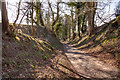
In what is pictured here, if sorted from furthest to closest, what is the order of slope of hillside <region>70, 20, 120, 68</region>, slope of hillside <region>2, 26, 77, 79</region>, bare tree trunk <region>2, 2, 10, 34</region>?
slope of hillside <region>70, 20, 120, 68</region>, bare tree trunk <region>2, 2, 10, 34</region>, slope of hillside <region>2, 26, 77, 79</region>

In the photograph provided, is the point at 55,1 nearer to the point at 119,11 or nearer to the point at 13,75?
the point at 119,11

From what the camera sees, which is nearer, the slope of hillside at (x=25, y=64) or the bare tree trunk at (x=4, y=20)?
the slope of hillside at (x=25, y=64)

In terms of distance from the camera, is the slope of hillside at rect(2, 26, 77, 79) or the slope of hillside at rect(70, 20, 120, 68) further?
the slope of hillside at rect(70, 20, 120, 68)

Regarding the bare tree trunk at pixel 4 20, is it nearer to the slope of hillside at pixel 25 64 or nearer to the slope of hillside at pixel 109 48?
the slope of hillside at pixel 25 64

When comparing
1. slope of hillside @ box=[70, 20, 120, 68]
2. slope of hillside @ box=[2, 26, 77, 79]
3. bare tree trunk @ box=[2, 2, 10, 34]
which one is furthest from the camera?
slope of hillside @ box=[70, 20, 120, 68]

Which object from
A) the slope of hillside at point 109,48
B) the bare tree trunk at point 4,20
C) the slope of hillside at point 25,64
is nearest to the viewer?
the slope of hillside at point 25,64

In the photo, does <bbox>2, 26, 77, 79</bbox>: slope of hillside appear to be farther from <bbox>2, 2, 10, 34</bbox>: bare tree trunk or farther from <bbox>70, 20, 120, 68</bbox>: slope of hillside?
<bbox>70, 20, 120, 68</bbox>: slope of hillside

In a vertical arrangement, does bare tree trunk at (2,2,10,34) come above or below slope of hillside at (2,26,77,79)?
above

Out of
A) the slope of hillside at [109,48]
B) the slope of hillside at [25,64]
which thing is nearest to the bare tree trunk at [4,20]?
the slope of hillside at [25,64]

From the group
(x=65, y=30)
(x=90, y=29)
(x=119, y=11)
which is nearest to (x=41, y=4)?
(x=90, y=29)

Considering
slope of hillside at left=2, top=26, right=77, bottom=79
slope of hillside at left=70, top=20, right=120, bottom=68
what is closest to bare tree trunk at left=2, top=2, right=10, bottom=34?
slope of hillside at left=2, top=26, right=77, bottom=79

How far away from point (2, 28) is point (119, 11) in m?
12.8

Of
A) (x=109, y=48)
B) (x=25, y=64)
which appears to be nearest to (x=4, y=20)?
(x=25, y=64)

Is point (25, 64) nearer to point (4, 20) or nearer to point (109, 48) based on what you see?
point (4, 20)
